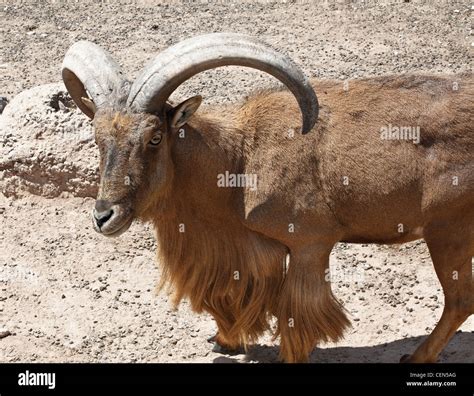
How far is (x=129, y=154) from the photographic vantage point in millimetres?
7652

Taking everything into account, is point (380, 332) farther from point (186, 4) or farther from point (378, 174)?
point (186, 4)

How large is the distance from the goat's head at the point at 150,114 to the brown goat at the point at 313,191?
0.18ft

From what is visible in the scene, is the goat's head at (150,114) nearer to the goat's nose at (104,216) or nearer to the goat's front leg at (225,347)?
the goat's nose at (104,216)

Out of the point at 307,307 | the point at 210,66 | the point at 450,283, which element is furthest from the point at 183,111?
the point at 450,283

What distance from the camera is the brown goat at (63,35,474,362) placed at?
26.9ft

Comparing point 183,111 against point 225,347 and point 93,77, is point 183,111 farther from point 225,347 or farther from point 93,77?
point 225,347

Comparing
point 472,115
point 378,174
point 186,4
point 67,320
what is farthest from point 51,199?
point 186,4

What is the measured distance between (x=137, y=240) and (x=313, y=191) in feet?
10.5

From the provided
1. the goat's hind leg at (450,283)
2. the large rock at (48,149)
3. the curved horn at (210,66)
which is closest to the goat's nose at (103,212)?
the curved horn at (210,66)

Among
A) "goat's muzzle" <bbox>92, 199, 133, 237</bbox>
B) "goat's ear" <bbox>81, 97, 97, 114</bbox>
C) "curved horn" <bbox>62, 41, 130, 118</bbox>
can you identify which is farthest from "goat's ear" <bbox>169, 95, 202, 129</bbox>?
"goat's muzzle" <bbox>92, 199, 133, 237</bbox>

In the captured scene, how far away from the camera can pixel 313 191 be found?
8.27 m

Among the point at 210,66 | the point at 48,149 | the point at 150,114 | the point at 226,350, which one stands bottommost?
the point at 226,350

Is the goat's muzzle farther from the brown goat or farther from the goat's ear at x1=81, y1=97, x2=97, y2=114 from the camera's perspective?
the goat's ear at x1=81, y1=97, x2=97, y2=114

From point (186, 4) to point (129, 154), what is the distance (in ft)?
34.1
